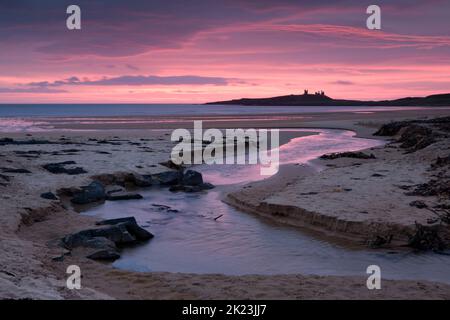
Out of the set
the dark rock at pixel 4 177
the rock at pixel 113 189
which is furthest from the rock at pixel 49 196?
the rock at pixel 113 189

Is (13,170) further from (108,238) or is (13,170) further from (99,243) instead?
(99,243)

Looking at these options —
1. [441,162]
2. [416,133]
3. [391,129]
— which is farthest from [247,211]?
[391,129]

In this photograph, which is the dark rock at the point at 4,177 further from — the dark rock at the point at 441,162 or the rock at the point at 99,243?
the dark rock at the point at 441,162

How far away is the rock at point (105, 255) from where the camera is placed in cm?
1035

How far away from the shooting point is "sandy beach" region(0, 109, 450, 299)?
8.20 meters

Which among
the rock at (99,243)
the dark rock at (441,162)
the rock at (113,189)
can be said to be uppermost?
the dark rock at (441,162)

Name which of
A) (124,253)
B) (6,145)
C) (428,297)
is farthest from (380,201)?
(6,145)

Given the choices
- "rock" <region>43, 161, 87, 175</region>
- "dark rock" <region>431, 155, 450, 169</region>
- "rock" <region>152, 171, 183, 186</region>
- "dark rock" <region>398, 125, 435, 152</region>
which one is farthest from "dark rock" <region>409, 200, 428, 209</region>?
"dark rock" <region>398, 125, 435, 152</region>

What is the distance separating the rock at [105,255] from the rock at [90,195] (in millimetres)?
5945

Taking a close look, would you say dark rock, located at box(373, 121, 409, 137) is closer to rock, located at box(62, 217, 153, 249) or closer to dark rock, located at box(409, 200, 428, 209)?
dark rock, located at box(409, 200, 428, 209)

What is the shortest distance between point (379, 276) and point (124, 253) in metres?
5.36

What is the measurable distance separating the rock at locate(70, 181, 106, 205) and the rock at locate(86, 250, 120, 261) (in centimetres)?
594
